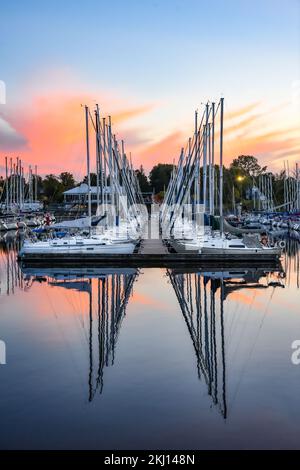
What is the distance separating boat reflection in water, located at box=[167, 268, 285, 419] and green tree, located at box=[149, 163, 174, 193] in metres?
123

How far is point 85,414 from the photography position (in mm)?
13008

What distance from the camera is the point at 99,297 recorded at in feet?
92.2

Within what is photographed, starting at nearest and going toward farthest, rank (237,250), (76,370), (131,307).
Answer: (76,370) → (131,307) → (237,250)

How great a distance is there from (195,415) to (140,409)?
1.26 meters

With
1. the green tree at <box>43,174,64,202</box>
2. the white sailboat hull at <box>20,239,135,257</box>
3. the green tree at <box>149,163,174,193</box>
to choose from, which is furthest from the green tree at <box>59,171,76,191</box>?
the white sailboat hull at <box>20,239,135,257</box>

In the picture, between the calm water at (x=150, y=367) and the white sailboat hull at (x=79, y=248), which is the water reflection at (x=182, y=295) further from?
the white sailboat hull at (x=79, y=248)

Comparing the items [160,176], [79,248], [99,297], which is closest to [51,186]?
[160,176]

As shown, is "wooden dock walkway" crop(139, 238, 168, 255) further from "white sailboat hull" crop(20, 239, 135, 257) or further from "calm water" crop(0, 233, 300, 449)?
"calm water" crop(0, 233, 300, 449)

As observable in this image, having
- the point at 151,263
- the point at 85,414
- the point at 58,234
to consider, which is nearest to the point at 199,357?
the point at 85,414

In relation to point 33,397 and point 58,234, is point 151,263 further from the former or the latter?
point 33,397

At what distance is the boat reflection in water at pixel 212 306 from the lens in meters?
15.9

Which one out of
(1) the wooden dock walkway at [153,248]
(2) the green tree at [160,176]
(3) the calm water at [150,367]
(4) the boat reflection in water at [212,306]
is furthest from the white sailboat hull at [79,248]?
(2) the green tree at [160,176]

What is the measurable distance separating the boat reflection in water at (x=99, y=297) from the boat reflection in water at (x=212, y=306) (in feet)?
8.84

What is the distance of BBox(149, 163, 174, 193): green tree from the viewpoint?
158875 mm
